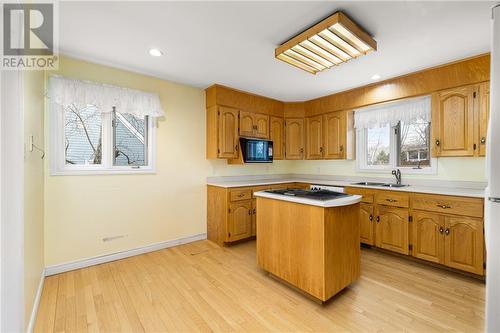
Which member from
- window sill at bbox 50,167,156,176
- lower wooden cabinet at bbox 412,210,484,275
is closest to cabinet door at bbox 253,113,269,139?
window sill at bbox 50,167,156,176

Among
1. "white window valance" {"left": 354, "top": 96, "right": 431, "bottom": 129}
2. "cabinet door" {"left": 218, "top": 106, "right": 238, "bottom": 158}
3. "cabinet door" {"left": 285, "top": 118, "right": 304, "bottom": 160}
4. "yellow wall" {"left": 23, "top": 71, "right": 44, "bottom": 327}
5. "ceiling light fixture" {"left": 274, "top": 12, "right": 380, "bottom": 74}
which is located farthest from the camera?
"cabinet door" {"left": 285, "top": 118, "right": 304, "bottom": 160}

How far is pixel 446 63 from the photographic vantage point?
2654 mm

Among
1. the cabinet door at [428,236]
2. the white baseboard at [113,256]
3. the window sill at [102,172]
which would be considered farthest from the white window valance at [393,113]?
the window sill at [102,172]

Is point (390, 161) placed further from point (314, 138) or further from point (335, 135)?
point (314, 138)

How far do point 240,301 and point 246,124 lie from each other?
2643mm

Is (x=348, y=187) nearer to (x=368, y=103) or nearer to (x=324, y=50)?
(x=368, y=103)

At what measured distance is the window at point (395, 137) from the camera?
3.10 metres

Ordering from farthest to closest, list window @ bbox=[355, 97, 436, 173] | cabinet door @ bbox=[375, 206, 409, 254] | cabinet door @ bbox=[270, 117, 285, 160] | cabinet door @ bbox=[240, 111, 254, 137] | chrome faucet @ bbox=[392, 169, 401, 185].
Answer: cabinet door @ bbox=[270, 117, 285, 160], cabinet door @ bbox=[240, 111, 254, 137], chrome faucet @ bbox=[392, 169, 401, 185], window @ bbox=[355, 97, 436, 173], cabinet door @ bbox=[375, 206, 409, 254]

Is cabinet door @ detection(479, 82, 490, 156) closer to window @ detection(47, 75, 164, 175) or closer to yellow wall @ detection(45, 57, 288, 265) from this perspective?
yellow wall @ detection(45, 57, 288, 265)

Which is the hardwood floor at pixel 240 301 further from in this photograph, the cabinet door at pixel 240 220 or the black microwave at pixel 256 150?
the black microwave at pixel 256 150

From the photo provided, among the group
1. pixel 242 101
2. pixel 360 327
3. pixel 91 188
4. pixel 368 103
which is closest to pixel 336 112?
pixel 368 103

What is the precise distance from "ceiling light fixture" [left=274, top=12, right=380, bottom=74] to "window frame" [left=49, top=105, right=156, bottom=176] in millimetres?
2067

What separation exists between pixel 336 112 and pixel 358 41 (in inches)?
79.0

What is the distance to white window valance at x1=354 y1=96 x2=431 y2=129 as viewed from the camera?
2996mm
